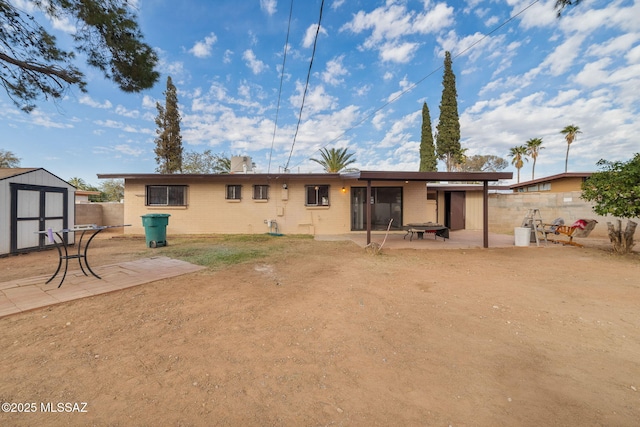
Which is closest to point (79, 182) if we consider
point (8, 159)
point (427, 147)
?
point (8, 159)

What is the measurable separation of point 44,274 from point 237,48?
1041 centimetres

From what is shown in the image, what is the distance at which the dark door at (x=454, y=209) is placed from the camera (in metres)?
12.2

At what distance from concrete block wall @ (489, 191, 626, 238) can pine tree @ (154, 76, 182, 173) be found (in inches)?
863

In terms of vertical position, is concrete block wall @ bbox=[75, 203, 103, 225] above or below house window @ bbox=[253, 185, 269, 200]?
below

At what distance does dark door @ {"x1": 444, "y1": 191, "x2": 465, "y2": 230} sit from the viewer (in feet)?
40.1

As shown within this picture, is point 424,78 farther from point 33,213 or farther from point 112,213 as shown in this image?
point 112,213

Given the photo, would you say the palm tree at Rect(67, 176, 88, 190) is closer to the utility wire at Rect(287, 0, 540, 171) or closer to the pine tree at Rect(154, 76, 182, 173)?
the pine tree at Rect(154, 76, 182, 173)

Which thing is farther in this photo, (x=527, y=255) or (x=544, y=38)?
(x=544, y=38)

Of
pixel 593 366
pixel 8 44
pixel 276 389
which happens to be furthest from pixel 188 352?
pixel 8 44

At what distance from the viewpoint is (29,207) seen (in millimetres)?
6988

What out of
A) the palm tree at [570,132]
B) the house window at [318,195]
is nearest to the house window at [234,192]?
the house window at [318,195]

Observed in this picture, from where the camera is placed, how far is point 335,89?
11562 mm

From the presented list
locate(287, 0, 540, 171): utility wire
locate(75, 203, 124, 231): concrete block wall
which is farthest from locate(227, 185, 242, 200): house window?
locate(75, 203, 124, 231): concrete block wall

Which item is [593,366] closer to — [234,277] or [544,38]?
[234,277]
